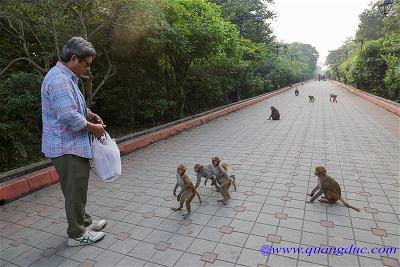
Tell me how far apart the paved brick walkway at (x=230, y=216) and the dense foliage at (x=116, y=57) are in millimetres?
2336

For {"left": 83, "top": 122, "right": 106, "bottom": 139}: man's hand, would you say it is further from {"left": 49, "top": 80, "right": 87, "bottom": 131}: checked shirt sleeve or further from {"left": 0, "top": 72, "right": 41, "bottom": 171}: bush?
{"left": 0, "top": 72, "right": 41, "bottom": 171}: bush

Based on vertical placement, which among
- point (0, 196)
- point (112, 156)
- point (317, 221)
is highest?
point (112, 156)

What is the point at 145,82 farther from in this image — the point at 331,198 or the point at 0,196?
the point at 331,198

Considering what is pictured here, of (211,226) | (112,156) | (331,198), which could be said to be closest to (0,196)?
(112,156)

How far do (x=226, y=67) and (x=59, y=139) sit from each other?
45.1 feet

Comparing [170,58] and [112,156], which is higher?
[170,58]

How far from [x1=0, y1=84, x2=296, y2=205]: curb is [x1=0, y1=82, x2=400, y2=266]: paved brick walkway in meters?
0.18

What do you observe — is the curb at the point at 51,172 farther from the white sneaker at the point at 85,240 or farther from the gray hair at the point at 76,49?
the gray hair at the point at 76,49

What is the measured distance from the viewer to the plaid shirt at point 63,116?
3.05 metres

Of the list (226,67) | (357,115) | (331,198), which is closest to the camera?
(331,198)

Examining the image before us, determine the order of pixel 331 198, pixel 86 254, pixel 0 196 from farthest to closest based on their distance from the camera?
pixel 0 196, pixel 331 198, pixel 86 254

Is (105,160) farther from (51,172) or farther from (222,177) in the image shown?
(51,172)

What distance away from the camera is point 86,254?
3498mm

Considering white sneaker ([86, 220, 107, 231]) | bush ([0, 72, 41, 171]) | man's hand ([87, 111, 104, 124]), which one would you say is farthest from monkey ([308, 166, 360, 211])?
bush ([0, 72, 41, 171])
